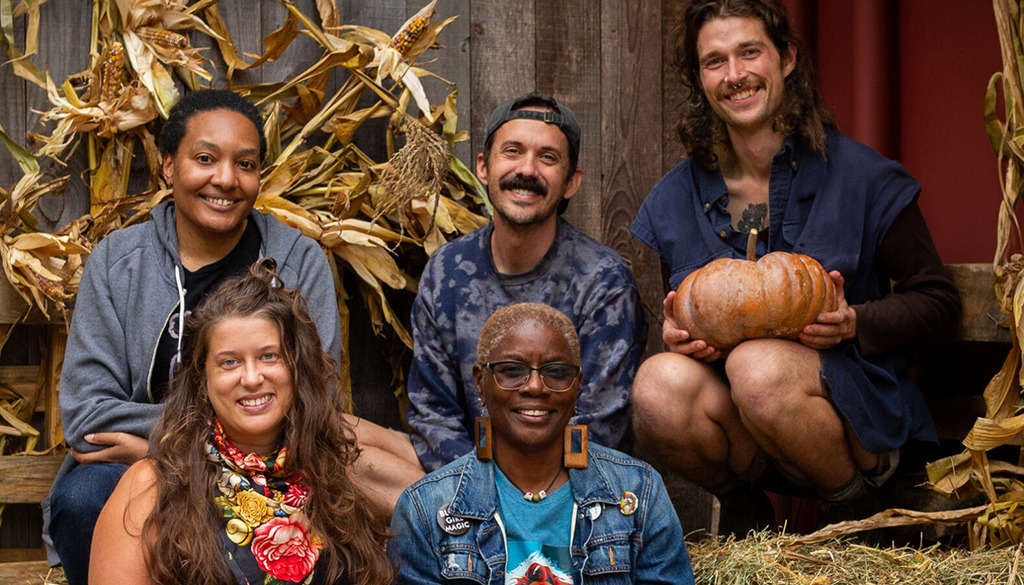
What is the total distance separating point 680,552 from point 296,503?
991 millimetres

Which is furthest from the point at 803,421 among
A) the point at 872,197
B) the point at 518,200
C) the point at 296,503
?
the point at 296,503

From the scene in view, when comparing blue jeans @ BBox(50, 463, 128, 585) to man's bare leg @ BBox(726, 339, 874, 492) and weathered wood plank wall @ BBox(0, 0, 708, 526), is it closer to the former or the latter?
weathered wood plank wall @ BBox(0, 0, 708, 526)

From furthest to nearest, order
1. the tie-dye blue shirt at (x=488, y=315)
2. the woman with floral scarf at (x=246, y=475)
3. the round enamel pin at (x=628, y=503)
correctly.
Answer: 1. the tie-dye blue shirt at (x=488, y=315)
2. the round enamel pin at (x=628, y=503)
3. the woman with floral scarf at (x=246, y=475)

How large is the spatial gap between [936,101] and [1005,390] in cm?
159

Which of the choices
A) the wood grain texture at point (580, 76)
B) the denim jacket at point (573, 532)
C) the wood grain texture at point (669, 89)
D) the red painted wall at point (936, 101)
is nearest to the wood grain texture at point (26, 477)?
the denim jacket at point (573, 532)

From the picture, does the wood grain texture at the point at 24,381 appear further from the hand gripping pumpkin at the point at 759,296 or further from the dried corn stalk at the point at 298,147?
the hand gripping pumpkin at the point at 759,296

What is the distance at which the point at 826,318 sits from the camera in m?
3.42

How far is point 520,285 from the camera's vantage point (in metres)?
3.82

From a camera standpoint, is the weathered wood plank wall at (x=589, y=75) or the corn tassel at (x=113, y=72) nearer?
the corn tassel at (x=113, y=72)

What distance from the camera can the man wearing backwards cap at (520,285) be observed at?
3672 millimetres

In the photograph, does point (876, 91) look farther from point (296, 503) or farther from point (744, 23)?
point (296, 503)

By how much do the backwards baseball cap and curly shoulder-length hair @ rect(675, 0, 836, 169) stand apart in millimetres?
424

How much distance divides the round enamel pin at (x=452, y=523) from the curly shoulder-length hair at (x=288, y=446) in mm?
148

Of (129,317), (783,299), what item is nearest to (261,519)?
(129,317)
